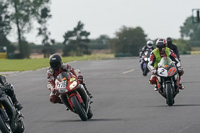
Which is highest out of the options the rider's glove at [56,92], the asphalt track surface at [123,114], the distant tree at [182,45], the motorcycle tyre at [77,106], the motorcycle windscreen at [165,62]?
the motorcycle windscreen at [165,62]

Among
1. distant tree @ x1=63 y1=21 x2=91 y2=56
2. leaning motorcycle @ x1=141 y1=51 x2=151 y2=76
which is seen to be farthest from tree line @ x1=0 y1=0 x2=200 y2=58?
leaning motorcycle @ x1=141 y1=51 x2=151 y2=76

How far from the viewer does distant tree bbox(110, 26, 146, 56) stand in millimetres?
111750

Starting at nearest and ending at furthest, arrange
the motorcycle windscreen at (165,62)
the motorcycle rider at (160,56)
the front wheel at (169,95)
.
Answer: the front wheel at (169,95) < the motorcycle windscreen at (165,62) < the motorcycle rider at (160,56)

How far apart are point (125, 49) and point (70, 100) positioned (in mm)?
99401

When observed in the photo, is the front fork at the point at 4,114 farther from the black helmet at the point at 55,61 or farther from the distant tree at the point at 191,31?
the distant tree at the point at 191,31

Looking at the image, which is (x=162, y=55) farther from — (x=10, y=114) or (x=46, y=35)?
(x=46, y=35)

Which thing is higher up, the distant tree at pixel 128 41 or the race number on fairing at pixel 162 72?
the race number on fairing at pixel 162 72

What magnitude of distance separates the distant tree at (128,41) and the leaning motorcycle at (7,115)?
98355 mm

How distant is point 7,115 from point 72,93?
2.66m

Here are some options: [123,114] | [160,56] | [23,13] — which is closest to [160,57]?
[160,56]

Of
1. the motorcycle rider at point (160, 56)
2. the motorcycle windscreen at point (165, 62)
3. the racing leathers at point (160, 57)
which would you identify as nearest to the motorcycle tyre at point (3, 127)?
the motorcycle windscreen at point (165, 62)

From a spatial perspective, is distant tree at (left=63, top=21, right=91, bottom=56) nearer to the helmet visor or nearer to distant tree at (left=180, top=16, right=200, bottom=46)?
distant tree at (left=180, top=16, right=200, bottom=46)

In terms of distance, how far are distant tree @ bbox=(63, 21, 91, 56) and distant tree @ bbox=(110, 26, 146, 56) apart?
15.1 feet

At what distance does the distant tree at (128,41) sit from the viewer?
111750 mm
